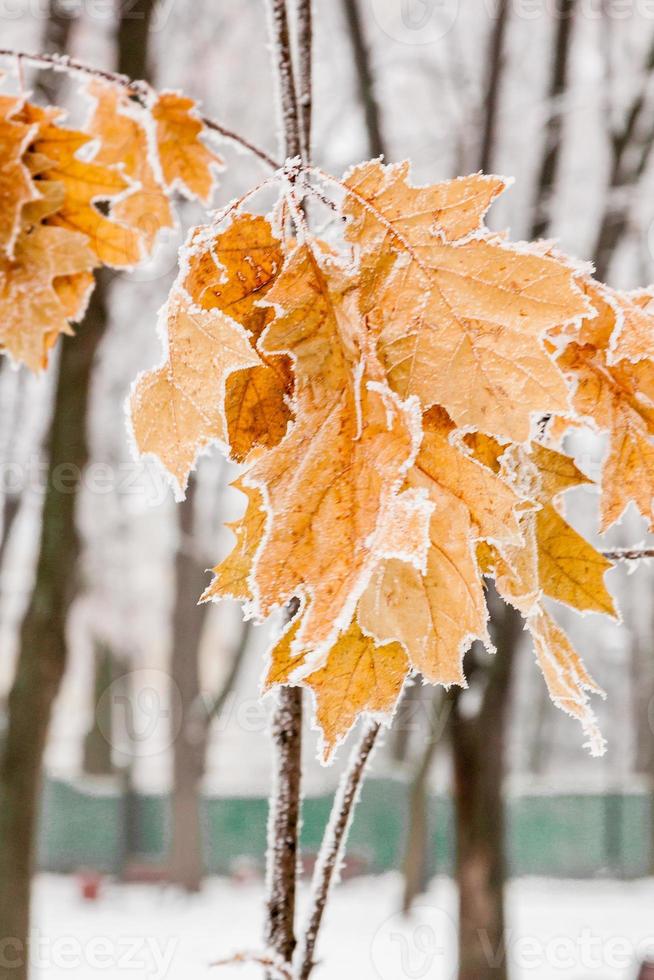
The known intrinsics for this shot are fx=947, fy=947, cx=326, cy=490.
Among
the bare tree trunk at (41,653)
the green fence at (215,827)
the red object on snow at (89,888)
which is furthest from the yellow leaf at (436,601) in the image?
the green fence at (215,827)

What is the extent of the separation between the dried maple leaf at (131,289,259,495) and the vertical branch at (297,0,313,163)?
0.38 meters

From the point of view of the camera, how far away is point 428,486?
606 mm

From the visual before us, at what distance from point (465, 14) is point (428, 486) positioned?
667 centimetres

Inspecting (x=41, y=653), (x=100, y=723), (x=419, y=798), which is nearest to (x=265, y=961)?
(x=41, y=653)

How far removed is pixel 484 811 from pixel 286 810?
12.6ft

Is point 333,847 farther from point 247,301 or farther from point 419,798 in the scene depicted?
point 419,798

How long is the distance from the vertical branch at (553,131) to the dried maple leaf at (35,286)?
4.04 m

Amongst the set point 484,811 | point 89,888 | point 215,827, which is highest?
point 484,811

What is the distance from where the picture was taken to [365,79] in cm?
436

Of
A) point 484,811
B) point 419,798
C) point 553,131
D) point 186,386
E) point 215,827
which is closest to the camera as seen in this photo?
point 186,386

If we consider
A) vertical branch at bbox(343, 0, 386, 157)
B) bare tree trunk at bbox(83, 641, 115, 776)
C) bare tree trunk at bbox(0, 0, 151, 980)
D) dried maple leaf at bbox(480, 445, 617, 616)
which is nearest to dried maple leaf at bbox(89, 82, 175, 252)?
dried maple leaf at bbox(480, 445, 617, 616)

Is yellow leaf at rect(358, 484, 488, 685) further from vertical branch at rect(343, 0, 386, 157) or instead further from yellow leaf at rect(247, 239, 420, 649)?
vertical branch at rect(343, 0, 386, 157)

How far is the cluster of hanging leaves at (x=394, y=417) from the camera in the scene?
595 mm

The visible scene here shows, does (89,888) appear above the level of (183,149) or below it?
below
